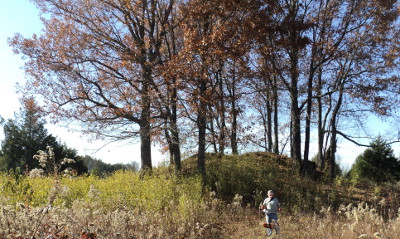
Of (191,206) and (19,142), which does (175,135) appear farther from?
(19,142)

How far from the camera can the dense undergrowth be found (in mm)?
4574

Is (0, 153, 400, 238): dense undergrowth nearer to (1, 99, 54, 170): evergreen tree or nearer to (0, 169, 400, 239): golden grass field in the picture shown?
(0, 169, 400, 239): golden grass field

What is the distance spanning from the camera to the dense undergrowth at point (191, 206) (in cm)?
457

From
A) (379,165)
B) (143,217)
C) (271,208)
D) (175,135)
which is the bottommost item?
(271,208)

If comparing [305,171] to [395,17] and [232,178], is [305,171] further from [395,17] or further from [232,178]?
[395,17]

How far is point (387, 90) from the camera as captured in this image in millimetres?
13695

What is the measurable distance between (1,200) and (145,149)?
7995 mm

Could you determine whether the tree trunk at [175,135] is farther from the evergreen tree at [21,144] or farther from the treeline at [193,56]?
the evergreen tree at [21,144]

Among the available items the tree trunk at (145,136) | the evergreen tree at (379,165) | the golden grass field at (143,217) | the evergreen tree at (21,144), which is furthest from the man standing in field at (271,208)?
the evergreen tree at (21,144)

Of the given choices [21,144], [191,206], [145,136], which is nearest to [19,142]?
[21,144]

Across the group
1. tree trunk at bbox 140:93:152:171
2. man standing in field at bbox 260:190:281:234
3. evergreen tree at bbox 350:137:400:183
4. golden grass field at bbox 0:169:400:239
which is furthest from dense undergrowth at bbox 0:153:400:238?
evergreen tree at bbox 350:137:400:183

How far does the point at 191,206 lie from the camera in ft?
23.2

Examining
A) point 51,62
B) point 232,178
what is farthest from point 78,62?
point 232,178

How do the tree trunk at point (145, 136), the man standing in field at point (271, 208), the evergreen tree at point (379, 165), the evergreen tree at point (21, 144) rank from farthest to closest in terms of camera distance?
1. the evergreen tree at point (21, 144)
2. the evergreen tree at point (379, 165)
3. the tree trunk at point (145, 136)
4. the man standing in field at point (271, 208)
